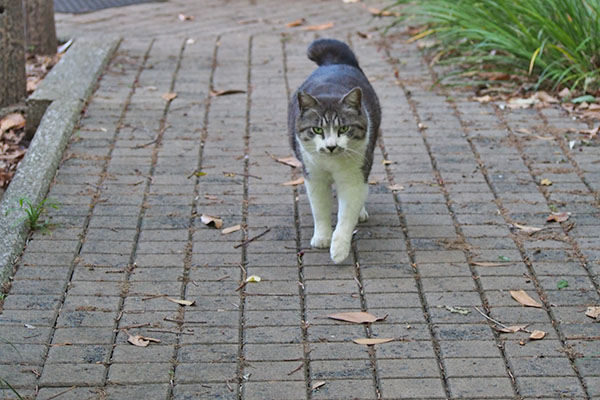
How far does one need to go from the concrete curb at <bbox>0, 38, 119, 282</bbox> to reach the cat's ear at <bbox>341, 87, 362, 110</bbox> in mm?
1881

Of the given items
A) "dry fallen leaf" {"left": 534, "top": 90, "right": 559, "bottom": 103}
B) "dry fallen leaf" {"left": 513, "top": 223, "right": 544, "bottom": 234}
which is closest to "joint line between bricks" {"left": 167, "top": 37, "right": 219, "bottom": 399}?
"dry fallen leaf" {"left": 513, "top": 223, "right": 544, "bottom": 234}

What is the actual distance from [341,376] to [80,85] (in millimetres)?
4261

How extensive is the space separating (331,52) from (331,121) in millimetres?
1080

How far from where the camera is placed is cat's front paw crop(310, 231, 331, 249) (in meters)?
4.86

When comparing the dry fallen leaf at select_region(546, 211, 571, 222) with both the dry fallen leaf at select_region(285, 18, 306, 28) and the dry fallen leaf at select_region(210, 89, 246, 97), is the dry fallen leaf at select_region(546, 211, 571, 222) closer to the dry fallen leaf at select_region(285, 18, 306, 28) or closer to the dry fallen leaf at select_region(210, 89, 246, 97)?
the dry fallen leaf at select_region(210, 89, 246, 97)

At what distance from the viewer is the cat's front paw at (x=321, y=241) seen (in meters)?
4.86

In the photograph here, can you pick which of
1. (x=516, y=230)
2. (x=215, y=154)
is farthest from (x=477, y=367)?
(x=215, y=154)

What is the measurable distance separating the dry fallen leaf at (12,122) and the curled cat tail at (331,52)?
260cm

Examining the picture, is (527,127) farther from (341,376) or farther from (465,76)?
(341,376)

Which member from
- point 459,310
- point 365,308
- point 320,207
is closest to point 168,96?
point 320,207

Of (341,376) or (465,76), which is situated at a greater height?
(341,376)

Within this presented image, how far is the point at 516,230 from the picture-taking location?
5035 mm

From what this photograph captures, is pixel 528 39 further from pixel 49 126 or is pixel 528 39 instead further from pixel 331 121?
pixel 49 126

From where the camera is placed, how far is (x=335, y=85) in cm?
495
